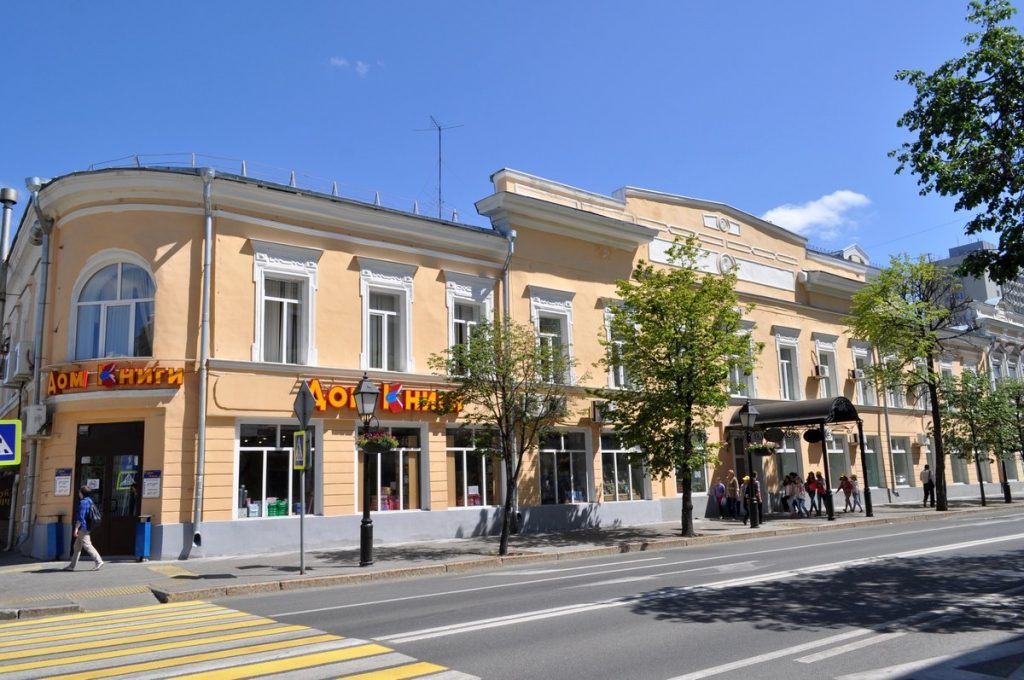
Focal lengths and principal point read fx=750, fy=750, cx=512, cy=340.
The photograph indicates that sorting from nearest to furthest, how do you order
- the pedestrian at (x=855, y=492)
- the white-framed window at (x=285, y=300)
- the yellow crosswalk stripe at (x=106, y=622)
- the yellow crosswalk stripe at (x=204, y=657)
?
the yellow crosswalk stripe at (x=204, y=657), the yellow crosswalk stripe at (x=106, y=622), the white-framed window at (x=285, y=300), the pedestrian at (x=855, y=492)

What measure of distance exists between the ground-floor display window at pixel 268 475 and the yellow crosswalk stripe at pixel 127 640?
350 inches

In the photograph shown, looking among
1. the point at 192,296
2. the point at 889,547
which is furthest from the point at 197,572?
the point at 889,547

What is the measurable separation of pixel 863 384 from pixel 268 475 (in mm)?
29082

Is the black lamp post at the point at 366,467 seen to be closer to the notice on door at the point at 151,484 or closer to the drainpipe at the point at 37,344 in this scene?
the notice on door at the point at 151,484

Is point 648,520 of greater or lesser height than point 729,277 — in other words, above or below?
below

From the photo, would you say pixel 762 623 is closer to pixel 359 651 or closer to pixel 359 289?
pixel 359 651

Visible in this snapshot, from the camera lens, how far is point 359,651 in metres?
7.65

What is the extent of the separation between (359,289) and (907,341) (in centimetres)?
2323

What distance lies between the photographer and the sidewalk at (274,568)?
1250cm

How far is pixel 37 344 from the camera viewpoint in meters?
19.3

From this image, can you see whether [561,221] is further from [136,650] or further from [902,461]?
[902,461]

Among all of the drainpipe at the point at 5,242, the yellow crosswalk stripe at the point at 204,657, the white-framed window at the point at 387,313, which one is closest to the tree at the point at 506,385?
the white-framed window at the point at 387,313

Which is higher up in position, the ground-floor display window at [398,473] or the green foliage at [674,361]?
the green foliage at [674,361]

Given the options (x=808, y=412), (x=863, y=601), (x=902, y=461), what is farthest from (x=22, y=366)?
(x=902, y=461)
